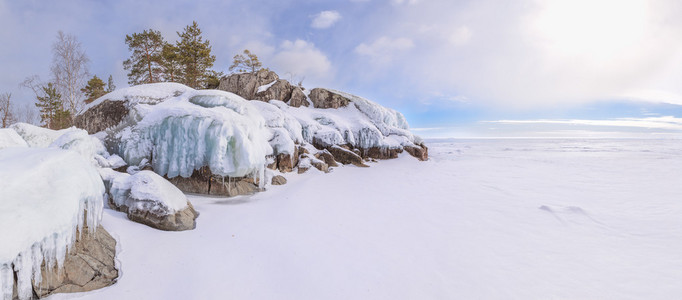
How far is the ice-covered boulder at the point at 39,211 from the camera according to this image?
2684 mm

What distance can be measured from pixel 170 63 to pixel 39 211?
82.7ft

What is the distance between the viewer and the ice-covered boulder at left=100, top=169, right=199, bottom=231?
523cm

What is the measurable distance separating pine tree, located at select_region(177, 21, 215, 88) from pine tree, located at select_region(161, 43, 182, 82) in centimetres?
40

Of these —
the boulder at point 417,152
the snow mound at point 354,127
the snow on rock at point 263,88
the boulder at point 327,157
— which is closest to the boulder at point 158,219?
the boulder at point 327,157

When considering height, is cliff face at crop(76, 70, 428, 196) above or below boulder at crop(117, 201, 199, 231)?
above

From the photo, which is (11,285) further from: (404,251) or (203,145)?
(203,145)

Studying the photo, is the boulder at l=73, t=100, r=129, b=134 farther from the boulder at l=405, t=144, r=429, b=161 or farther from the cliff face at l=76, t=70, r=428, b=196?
the boulder at l=405, t=144, r=429, b=161

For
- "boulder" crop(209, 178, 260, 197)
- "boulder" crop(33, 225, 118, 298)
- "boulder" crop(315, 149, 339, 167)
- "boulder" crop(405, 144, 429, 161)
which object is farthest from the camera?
"boulder" crop(405, 144, 429, 161)

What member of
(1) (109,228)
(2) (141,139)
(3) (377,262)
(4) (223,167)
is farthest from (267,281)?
(2) (141,139)

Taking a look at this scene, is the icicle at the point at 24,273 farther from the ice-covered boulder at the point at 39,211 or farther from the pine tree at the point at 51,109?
the pine tree at the point at 51,109

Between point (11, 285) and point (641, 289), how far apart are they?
883 centimetres

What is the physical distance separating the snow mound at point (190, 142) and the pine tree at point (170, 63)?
16.4m

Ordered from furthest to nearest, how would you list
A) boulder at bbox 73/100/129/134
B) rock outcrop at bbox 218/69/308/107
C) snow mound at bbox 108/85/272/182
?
rock outcrop at bbox 218/69/308/107 < boulder at bbox 73/100/129/134 < snow mound at bbox 108/85/272/182

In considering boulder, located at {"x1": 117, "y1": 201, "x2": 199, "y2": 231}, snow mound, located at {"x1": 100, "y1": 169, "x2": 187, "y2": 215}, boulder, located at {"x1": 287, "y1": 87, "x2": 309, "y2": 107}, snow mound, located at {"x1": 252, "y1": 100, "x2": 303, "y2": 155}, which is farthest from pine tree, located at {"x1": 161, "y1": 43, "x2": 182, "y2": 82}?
boulder, located at {"x1": 117, "y1": 201, "x2": 199, "y2": 231}
